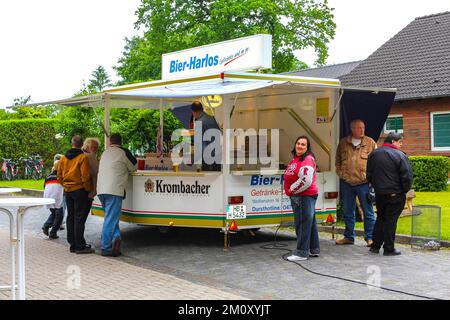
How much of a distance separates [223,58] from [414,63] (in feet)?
51.6

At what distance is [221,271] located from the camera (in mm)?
8188

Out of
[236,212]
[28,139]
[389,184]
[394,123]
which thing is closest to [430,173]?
[394,123]

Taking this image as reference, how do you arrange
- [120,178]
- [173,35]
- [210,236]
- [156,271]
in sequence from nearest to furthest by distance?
[156,271] < [120,178] < [210,236] < [173,35]

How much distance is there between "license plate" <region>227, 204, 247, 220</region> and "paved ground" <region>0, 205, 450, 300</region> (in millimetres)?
539

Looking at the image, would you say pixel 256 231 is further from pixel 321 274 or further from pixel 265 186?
pixel 321 274

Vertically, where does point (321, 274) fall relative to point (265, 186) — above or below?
below

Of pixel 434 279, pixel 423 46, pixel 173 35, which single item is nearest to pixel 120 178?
pixel 434 279

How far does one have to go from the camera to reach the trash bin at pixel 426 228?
9562 mm

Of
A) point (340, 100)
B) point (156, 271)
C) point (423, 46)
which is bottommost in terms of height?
point (156, 271)

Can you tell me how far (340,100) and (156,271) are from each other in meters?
4.28

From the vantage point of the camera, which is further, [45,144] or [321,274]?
[45,144]

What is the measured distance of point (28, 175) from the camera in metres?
28.3

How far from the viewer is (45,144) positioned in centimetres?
2936

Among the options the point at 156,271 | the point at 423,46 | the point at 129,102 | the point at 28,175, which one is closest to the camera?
the point at 156,271
